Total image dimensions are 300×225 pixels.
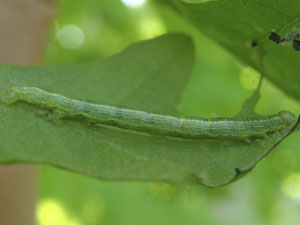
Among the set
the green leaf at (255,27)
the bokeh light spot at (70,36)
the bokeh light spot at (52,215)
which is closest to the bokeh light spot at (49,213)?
the bokeh light spot at (52,215)

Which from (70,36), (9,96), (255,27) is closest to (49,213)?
(70,36)

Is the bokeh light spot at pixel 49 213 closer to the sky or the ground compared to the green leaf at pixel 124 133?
closer to the ground

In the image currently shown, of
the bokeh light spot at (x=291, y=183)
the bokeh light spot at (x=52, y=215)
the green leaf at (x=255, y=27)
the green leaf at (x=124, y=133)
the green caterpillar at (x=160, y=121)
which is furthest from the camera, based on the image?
the bokeh light spot at (x=52, y=215)

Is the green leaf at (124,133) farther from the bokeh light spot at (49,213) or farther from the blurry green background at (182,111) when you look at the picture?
the bokeh light spot at (49,213)

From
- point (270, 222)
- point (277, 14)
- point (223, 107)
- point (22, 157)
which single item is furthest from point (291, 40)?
point (270, 222)

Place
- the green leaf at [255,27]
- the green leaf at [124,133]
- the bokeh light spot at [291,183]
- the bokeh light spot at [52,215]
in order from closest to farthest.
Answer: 1. the green leaf at [124,133]
2. the green leaf at [255,27]
3. the bokeh light spot at [291,183]
4. the bokeh light spot at [52,215]

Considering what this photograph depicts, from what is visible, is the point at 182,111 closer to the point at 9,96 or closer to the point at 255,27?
the point at 255,27

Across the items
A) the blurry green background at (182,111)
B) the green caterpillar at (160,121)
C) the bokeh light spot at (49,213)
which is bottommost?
the bokeh light spot at (49,213)
